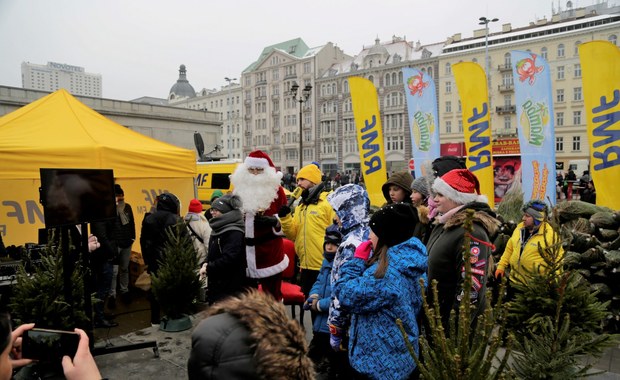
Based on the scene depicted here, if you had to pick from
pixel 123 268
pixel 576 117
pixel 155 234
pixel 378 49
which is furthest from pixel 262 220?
pixel 378 49

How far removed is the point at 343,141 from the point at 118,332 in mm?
60042

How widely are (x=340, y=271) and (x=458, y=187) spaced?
47.7 inches

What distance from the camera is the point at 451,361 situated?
66.9 inches

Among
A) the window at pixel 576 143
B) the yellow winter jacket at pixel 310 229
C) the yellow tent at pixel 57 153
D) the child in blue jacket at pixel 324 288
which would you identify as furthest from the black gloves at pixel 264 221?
the window at pixel 576 143

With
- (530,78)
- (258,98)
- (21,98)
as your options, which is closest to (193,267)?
(530,78)

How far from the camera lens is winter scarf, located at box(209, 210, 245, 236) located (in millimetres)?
3662

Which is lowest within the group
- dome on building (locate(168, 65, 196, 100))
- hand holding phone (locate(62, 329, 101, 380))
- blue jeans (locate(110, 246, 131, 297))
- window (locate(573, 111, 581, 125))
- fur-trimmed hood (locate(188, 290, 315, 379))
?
blue jeans (locate(110, 246, 131, 297))

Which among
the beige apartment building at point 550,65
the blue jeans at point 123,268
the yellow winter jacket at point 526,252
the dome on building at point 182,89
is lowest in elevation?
the blue jeans at point 123,268

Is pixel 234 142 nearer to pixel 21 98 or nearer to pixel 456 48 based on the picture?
pixel 456 48

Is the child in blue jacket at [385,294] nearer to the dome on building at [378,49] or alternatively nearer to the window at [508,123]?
the window at [508,123]

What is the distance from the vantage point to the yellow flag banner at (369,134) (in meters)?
13.4

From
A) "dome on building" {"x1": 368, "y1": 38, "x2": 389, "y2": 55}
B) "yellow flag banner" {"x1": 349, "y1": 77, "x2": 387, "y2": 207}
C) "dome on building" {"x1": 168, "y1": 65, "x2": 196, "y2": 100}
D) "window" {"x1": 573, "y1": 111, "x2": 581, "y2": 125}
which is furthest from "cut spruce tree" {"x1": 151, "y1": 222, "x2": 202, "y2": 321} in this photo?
"dome on building" {"x1": 168, "y1": 65, "x2": 196, "y2": 100}

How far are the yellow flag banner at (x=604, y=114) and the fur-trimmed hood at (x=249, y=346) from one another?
9298 mm

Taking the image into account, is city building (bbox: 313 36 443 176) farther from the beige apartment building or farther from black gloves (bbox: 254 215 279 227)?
black gloves (bbox: 254 215 279 227)
